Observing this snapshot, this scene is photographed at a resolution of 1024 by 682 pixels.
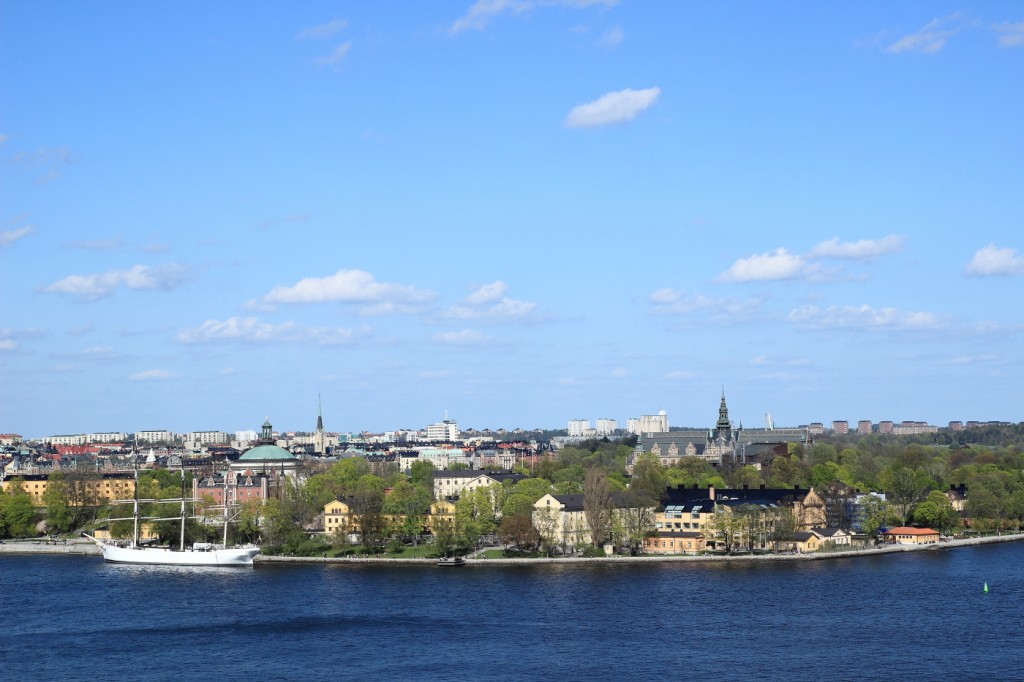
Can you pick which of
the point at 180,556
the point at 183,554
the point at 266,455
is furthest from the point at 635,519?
the point at 266,455

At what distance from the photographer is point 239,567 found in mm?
64875

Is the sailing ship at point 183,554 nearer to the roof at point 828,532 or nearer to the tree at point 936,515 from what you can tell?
the roof at point 828,532

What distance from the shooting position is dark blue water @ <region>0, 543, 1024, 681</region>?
37312mm

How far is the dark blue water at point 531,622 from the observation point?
3731cm

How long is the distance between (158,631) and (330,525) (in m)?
29.8

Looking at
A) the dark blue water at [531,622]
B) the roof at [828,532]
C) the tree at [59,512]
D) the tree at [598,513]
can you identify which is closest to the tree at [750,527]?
the roof at [828,532]

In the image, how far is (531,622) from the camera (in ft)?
145

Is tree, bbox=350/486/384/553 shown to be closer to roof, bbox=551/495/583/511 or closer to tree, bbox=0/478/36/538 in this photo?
roof, bbox=551/495/583/511

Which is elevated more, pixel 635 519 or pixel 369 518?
pixel 369 518

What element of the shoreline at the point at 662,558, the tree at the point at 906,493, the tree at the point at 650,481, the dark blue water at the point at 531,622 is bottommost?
the dark blue water at the point at 531,622

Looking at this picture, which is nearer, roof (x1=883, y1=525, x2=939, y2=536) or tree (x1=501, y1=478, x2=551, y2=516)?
roof (x1=883, y1=525, x2=939, y2=536)

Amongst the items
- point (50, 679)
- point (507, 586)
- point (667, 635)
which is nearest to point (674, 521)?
point (507, 586)

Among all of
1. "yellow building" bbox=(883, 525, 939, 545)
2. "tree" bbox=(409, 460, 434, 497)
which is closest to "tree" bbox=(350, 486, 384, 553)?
"tree" bbox=(409, 460, 434, 497)

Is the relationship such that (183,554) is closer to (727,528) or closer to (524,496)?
(524,496)
